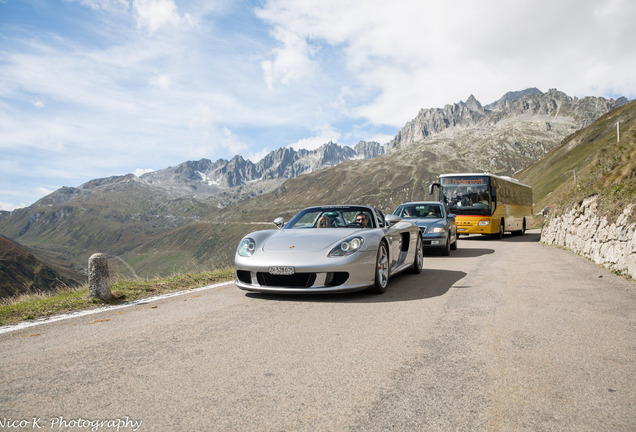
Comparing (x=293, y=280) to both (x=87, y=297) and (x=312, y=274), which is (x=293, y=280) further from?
(x=87, y=297)

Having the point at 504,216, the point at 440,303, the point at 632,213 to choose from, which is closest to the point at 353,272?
the point at 440,303

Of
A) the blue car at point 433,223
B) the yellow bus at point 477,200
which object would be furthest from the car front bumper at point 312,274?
the yellow bus at point 477,200

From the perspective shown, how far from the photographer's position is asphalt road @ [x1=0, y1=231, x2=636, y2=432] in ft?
8.31

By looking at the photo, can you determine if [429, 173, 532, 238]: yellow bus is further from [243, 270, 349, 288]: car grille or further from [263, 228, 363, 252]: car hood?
[243, 270, 349, 288]: car grille

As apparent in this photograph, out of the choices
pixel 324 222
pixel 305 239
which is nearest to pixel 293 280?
pixel 305 239

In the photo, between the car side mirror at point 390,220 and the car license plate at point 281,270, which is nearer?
the car license plate at point 281,270

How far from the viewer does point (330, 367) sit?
133 inches

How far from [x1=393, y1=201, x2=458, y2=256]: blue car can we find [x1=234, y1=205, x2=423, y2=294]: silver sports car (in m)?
4.80

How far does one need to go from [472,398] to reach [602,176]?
14.8 metres

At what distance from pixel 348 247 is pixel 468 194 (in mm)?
17444

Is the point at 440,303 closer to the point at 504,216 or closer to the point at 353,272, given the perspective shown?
the point at 353,272

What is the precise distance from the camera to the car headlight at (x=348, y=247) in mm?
6129

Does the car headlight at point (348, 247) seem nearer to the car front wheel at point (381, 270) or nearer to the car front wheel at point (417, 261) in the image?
the car front wheel at point (381, 270)

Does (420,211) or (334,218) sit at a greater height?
(420,211)
